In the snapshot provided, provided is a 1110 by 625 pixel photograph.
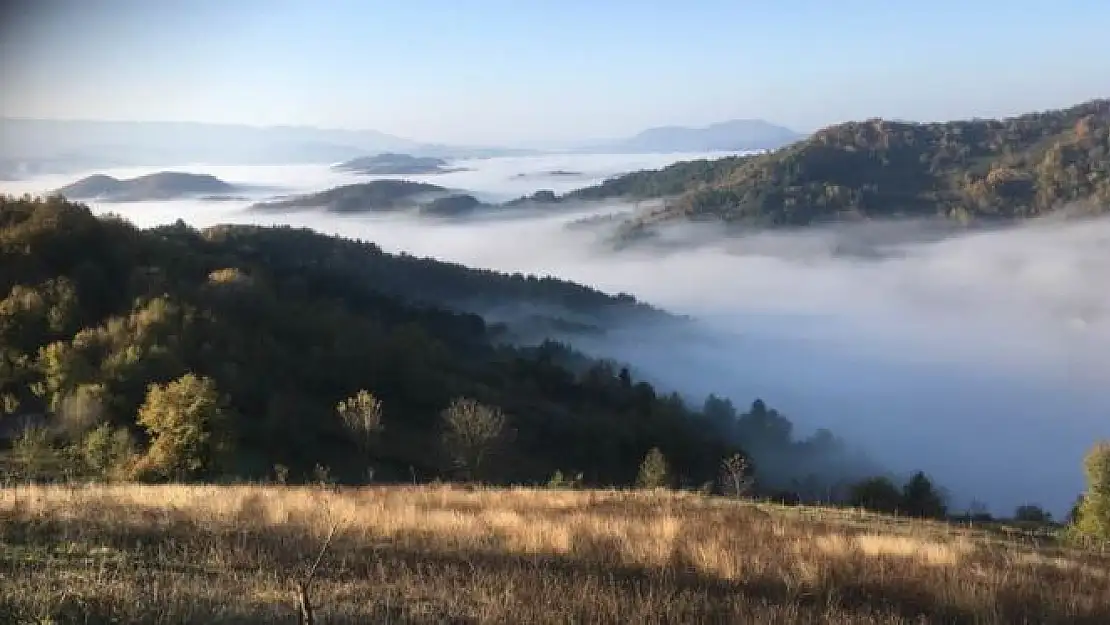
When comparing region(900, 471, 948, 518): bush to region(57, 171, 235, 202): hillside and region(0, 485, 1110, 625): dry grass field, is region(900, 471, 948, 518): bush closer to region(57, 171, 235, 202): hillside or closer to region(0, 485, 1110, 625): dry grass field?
region(0, 485, 1110, 625): dry grass field

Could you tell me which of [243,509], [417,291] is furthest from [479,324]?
[243,509]

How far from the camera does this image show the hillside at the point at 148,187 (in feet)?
244

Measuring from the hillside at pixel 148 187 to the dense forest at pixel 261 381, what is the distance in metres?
3.52

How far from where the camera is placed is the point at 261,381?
64.5 metres

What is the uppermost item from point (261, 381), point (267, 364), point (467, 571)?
point (467, 571)

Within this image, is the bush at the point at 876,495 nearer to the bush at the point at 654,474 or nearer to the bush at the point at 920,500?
the bush at the point at 920,500

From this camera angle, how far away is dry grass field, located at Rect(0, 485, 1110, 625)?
5754 millimetres

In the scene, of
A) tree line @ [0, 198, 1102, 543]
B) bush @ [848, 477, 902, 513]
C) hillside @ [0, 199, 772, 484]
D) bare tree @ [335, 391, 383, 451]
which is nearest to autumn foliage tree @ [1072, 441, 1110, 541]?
tree line @ [0, 198, 1102, 543]

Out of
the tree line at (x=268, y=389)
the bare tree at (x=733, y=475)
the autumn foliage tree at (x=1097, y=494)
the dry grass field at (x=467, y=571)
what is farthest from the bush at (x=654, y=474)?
the dry grass field at (x=467, y=571)

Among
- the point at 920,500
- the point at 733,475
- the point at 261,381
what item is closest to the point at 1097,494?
the point at 920,500

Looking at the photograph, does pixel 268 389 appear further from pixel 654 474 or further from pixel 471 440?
pixel 654 474

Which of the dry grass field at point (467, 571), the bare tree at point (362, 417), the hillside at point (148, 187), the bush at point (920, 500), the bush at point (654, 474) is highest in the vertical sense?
the hillside at point (148, 187)

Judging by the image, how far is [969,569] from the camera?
8.79 meters

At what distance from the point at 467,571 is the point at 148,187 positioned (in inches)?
4928
